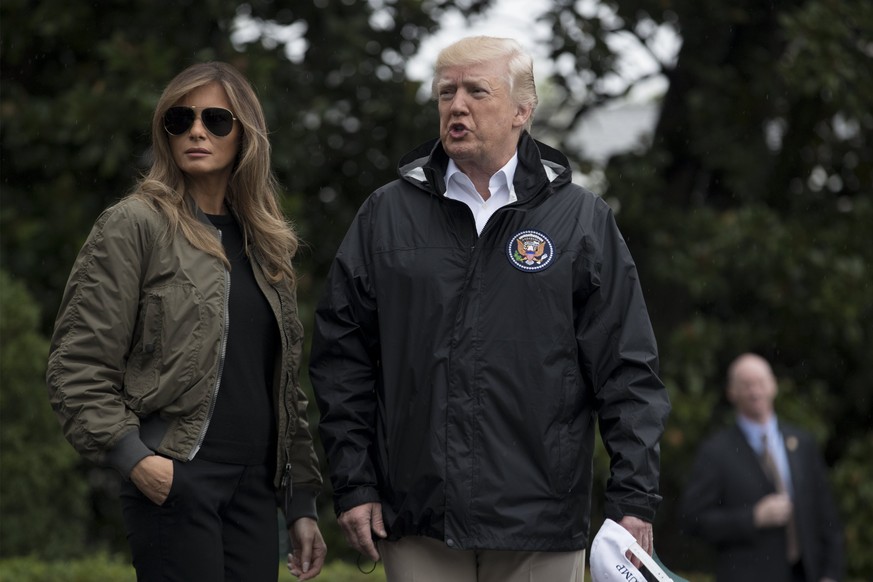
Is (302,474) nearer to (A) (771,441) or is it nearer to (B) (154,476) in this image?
(B) (154,476)

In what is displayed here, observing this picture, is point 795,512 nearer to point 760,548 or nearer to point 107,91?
point 760,548

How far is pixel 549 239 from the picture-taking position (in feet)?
12.8

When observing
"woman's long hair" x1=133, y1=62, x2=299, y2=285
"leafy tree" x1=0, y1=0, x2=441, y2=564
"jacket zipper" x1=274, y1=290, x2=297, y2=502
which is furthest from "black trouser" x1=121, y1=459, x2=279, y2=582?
"leafy tree" x1=0, y1=0, x2=441, y2=564

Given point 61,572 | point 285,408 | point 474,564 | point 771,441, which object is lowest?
point 771,441

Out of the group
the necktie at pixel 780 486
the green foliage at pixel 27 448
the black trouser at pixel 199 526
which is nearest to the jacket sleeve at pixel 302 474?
the black trouser at pixel 199 526

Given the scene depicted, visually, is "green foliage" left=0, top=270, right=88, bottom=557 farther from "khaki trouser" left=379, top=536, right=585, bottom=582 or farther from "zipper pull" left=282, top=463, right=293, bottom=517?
"khaki trouser" left=379, top=536, right=585, bottom=582

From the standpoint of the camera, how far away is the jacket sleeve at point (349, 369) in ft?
12.7

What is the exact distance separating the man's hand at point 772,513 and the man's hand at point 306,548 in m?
3.39

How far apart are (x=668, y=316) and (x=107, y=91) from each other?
4.66 meters

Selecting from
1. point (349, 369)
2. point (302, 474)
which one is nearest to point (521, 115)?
point (349, 369)

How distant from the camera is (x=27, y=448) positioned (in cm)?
769

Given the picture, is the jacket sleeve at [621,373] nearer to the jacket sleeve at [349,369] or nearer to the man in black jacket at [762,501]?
the jacket sleeve at [349,369]

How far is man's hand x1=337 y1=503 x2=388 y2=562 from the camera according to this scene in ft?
12.5

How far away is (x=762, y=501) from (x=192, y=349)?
13.4 feet
